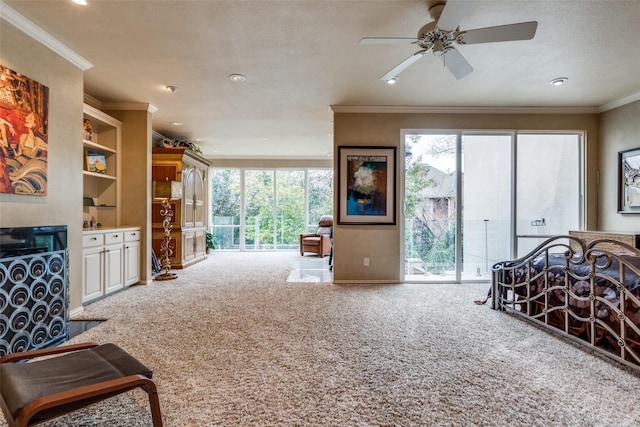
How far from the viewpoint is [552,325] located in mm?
2963

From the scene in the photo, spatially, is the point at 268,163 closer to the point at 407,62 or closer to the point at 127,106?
the point at 127,106

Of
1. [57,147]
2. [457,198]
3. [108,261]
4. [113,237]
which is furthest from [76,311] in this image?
[457,198]

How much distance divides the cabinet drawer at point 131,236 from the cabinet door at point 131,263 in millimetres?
56

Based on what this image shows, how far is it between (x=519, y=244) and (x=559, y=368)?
2994mm

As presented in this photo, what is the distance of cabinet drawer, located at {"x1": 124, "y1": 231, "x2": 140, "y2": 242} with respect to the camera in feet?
14.3

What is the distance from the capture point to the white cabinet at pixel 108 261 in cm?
364

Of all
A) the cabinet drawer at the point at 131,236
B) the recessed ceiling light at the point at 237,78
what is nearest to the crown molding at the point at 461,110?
the recessed ceiling light at the point at 237,78

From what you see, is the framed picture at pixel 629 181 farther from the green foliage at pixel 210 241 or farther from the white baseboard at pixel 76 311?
the green foliage at pixel 210 241

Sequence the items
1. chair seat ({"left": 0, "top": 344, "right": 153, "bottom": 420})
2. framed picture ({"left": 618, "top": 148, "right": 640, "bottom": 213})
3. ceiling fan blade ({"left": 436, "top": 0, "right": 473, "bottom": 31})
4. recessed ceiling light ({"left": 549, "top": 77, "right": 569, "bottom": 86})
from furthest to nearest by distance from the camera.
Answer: framed picture ({"left": 618, "top": 148, "right": 640, "bottom": 213})
recessed ceiling light ({"left": 549, "top": 77, "right": 569, "bottom": 86})
ceiling fan blade ({"left": 436, "top": 0, "right": 473, "bottom": 31})
chair seat ({"left": 0, "top": 344, "right": 153, "bottom": 420})

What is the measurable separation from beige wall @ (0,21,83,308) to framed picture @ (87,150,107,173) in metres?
1.05

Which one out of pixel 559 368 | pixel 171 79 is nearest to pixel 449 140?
pixel 559 368

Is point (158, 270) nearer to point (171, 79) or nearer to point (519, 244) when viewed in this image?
point (171, 79)

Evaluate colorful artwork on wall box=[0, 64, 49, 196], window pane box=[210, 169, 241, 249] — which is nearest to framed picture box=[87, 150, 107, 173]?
colorful artwork on wall box=[0, 64, 49, 196]

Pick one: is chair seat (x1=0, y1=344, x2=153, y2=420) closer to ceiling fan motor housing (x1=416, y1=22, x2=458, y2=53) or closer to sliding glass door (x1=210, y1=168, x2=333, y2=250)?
ceiling fan motor housing (x1=416, y1=22, x2=458, y2=53)
